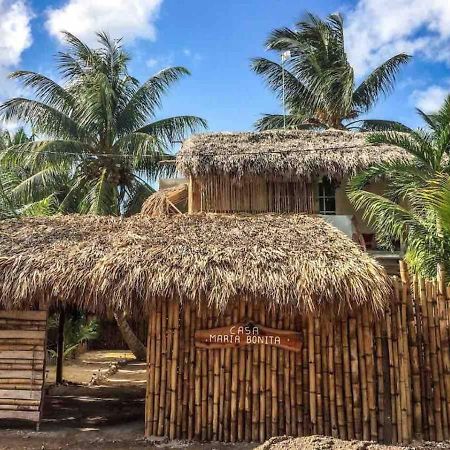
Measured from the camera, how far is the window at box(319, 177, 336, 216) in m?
11.7

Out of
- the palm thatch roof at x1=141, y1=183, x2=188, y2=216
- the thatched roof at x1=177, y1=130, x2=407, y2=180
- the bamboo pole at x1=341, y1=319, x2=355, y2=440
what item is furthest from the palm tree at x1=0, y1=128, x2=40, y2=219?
the bamboo pole at x1=341, y1=319, x2=355, y2=440

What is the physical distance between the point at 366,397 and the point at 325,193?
19.3ft

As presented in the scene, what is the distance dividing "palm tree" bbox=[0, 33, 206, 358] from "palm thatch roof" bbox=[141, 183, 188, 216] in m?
2.59

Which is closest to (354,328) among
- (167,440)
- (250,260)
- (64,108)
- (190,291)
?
(250,260)

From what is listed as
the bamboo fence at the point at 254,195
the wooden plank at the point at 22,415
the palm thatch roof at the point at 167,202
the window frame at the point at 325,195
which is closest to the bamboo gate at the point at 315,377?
the wooden plank at the point at 22,415

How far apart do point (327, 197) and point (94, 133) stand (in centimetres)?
813

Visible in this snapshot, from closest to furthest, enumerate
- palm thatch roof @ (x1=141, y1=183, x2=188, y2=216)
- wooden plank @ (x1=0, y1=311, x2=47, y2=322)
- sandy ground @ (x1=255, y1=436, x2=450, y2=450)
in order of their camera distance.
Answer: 1. sandy ground @ (x1=255, y1=436, x2=450, y2=450)
2. wooden plank @ (x1=0, y1=311, x2=47, y2=322)
3. palm thatch roof @ (x1=141, y1=183, x2=188, y2=216)

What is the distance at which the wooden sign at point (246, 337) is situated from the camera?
279 inches

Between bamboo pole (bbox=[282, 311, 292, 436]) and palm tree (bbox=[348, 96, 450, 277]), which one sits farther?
palm tree (bbox=[348, 96, 450, 277])

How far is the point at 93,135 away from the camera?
16266 mm

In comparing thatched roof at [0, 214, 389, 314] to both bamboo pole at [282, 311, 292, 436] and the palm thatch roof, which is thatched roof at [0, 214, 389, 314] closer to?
bamboo pole at [282, 311, 292, 436]

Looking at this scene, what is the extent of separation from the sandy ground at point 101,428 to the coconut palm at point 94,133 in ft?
18.9

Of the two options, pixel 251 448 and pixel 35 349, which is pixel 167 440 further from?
pixel 35 349

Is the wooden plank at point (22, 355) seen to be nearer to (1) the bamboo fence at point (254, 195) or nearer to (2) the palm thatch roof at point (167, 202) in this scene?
(1) the bamboo fence at point (254, 195)
